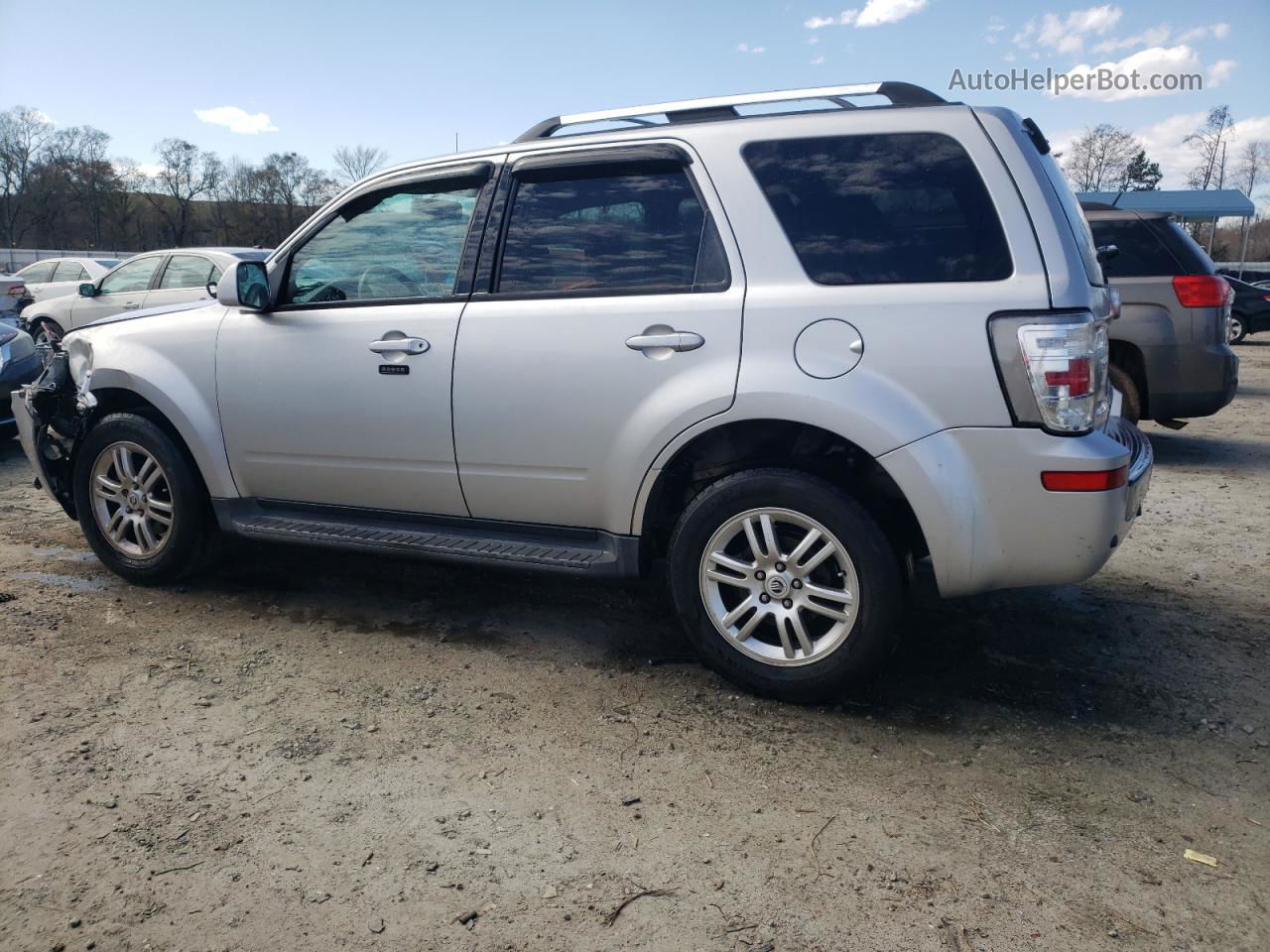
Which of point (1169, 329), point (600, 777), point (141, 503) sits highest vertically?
point (1169, 329)

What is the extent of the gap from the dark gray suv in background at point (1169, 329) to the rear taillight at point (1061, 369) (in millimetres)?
4786

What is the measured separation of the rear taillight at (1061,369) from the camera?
9.57ft

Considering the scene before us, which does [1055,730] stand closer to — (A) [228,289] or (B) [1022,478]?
(B) [1022,478]

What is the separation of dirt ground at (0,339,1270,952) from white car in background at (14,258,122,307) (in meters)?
14.5

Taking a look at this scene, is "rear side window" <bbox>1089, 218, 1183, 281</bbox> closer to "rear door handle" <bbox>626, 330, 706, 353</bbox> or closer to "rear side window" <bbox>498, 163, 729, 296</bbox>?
"rear side window" <bbox>498, 163, 729, 296</bbox>

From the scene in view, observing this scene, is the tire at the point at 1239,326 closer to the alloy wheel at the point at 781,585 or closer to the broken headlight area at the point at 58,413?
the alloy wheel at the point at 781,585

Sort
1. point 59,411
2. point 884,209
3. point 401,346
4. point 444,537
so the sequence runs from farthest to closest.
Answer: point 59,411, point 444,537, point 401,346, point 884,209

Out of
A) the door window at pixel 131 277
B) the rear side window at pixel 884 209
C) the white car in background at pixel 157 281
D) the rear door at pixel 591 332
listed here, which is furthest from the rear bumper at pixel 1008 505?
the door window at pixel 131 277

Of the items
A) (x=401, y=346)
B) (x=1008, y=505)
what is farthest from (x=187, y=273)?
(x=1008, y=505)

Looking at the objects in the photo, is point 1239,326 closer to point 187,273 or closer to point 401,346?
point 187,273

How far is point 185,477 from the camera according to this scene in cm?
440

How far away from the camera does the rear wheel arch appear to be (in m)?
3.31

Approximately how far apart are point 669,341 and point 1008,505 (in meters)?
1.23

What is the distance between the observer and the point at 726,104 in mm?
3562
